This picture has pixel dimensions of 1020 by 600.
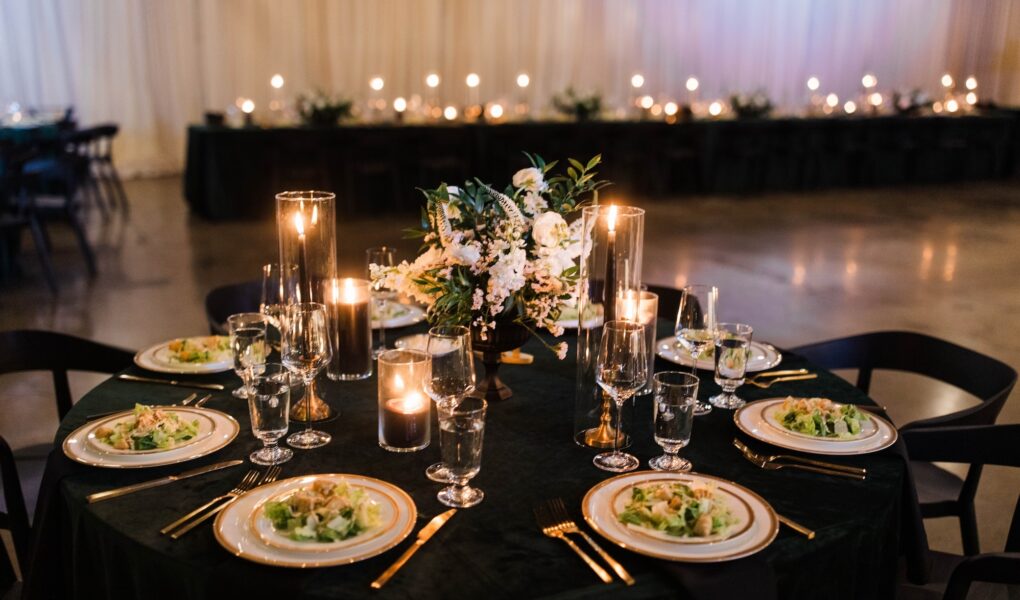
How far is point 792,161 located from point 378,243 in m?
5.83

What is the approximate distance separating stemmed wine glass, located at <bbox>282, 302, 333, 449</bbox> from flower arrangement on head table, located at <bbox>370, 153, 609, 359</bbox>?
24 cm

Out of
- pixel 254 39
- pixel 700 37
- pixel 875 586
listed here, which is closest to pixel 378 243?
pixel 254 39

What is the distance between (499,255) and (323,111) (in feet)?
24.1

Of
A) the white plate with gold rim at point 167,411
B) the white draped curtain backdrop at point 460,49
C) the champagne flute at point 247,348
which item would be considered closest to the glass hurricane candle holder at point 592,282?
the champagne flute at point 247,348

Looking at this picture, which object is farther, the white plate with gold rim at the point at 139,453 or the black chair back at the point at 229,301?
the black chair back at the point at 229,301

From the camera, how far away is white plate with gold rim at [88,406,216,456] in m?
1.79

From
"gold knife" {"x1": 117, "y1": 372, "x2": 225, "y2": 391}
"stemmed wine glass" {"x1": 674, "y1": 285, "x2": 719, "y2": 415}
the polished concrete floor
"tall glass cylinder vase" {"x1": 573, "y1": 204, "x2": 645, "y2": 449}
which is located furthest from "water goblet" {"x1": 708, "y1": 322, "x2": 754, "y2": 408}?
the polished concrete floor

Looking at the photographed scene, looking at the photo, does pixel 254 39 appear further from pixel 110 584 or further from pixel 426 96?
pixel 110 584

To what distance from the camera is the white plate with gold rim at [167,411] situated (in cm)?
179

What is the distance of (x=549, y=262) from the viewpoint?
1.95 metres

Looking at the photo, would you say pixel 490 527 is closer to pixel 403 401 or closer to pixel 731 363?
pixel 403 401

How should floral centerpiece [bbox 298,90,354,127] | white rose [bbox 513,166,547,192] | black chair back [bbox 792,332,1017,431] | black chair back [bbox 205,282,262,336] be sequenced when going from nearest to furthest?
white rose [bbox 513,166,547,192]
black chair back [bbox 792,332,1017,431]
black chair back [bbox 205,282,262,336]
floral centerpiece [bbox 298,90,354,127]

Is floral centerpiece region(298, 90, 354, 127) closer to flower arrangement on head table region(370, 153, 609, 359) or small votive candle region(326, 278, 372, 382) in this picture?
small votive candle region(326, 278, 372, 382)

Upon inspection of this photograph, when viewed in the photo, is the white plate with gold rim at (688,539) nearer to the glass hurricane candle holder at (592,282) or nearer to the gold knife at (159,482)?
the glass hurricane candle holder at (592,282)
